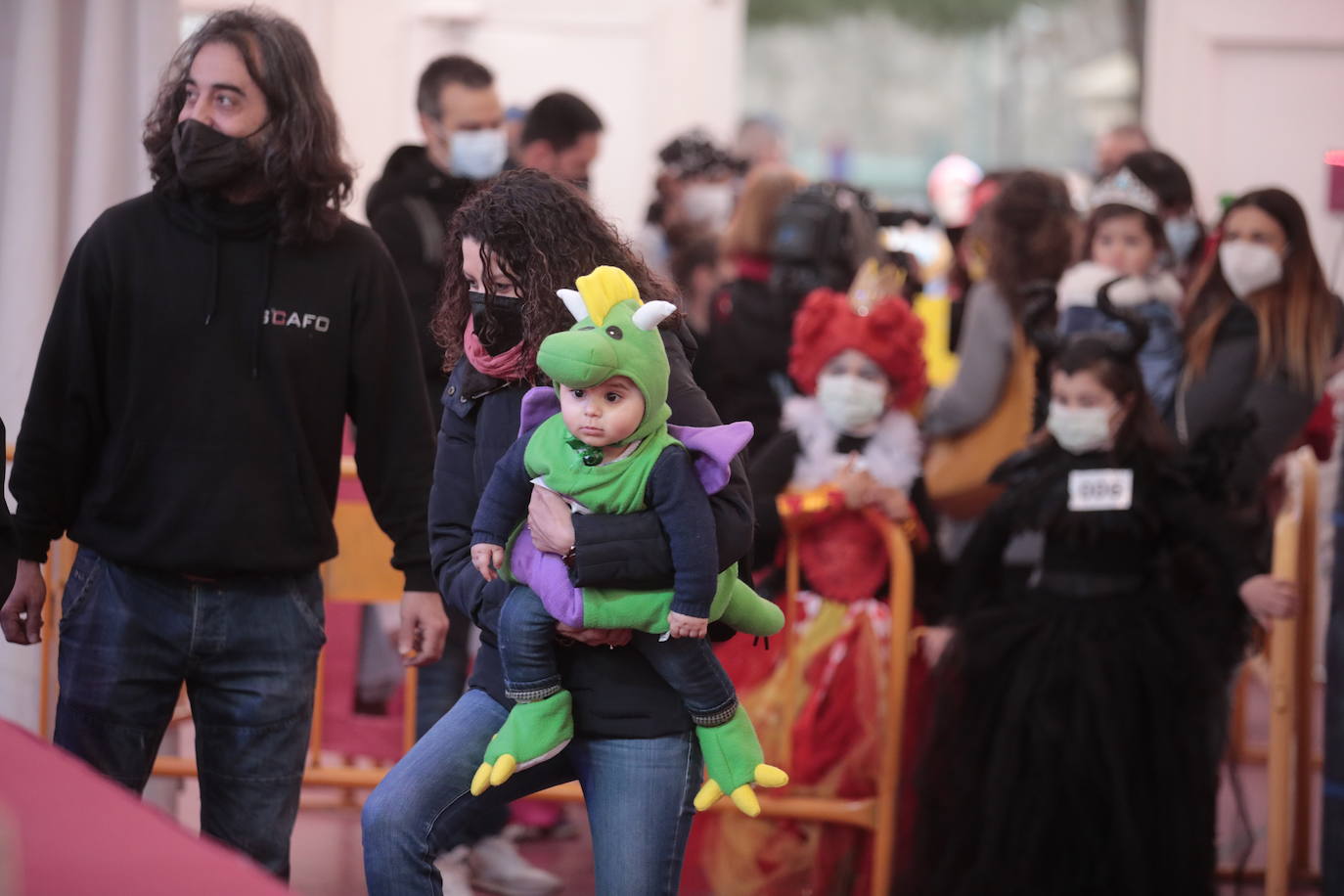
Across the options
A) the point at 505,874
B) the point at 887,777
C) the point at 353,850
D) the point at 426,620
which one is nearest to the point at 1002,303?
the point at 887,777

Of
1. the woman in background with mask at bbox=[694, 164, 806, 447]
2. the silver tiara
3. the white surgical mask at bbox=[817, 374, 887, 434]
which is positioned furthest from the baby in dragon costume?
the silver tiara

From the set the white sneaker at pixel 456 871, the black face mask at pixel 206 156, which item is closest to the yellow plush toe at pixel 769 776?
the black face mask at pixel 206 156

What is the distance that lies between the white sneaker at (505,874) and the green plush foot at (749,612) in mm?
1870

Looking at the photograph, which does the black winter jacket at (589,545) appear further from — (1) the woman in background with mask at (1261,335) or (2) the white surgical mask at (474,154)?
(1) the woman in background with mask at (1261,335)

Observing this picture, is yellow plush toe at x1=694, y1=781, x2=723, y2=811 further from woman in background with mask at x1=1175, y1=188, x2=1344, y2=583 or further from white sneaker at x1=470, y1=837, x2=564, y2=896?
woman in background with mask at x1=1175, y1=188, x2=1344, y2=583

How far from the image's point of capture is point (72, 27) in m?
3.39

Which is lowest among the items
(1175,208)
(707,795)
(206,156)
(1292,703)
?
(1292,703)

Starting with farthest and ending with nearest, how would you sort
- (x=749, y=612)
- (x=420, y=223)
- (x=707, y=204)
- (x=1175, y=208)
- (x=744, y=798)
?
(x=707, y=204), (x=1175, y=208), (x=420, y=223), (x=749, y=612), (x=744, y=798)

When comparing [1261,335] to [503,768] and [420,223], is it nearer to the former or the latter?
[420,223]

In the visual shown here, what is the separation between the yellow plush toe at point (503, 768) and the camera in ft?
7.28

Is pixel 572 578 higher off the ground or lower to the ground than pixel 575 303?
lower

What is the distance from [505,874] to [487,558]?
6.63 feet

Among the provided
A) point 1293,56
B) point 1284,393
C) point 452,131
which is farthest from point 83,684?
point 1293,56

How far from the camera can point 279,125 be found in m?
2.73
